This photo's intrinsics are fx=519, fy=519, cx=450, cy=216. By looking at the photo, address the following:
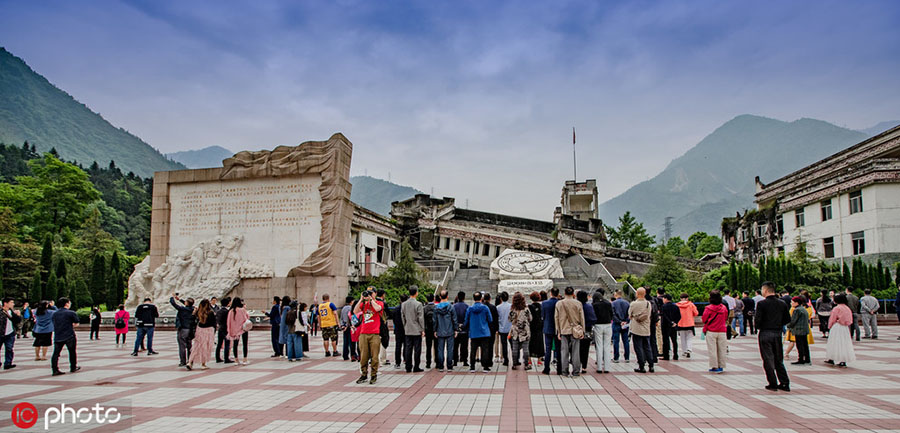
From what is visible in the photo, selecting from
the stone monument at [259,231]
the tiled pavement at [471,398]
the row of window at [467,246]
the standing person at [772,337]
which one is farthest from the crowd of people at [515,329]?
the row of window at [467,246]

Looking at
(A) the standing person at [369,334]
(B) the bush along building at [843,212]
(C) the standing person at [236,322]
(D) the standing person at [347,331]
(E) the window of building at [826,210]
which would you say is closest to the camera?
(A) the standing person at [369,334]

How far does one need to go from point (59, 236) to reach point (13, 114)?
152490mm

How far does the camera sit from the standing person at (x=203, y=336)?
10.4 m

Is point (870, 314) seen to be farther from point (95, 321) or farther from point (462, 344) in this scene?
point (95, 321)

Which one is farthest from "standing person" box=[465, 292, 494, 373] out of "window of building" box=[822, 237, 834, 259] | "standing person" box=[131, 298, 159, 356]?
"window of building" box=[822, 237, 834, 259]

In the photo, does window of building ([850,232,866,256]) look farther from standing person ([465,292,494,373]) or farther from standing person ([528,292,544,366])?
standing person ([465,292,494,373])

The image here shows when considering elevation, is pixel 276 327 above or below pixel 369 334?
below

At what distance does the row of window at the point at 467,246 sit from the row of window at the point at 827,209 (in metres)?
18.7

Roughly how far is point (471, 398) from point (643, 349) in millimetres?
3985

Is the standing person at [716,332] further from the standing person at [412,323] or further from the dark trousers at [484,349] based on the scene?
the standing person at [412,323]

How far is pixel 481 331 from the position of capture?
32.6ft

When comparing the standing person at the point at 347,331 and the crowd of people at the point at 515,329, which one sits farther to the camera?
the standing person at the point at 347,331

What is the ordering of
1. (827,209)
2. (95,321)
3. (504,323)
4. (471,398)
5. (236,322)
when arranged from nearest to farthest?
1. (471,398)
2. (504,323)
3. (236,322)
4. (95,321)
5. (827,209)

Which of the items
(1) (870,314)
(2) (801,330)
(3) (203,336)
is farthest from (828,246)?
(3) (203,336)
